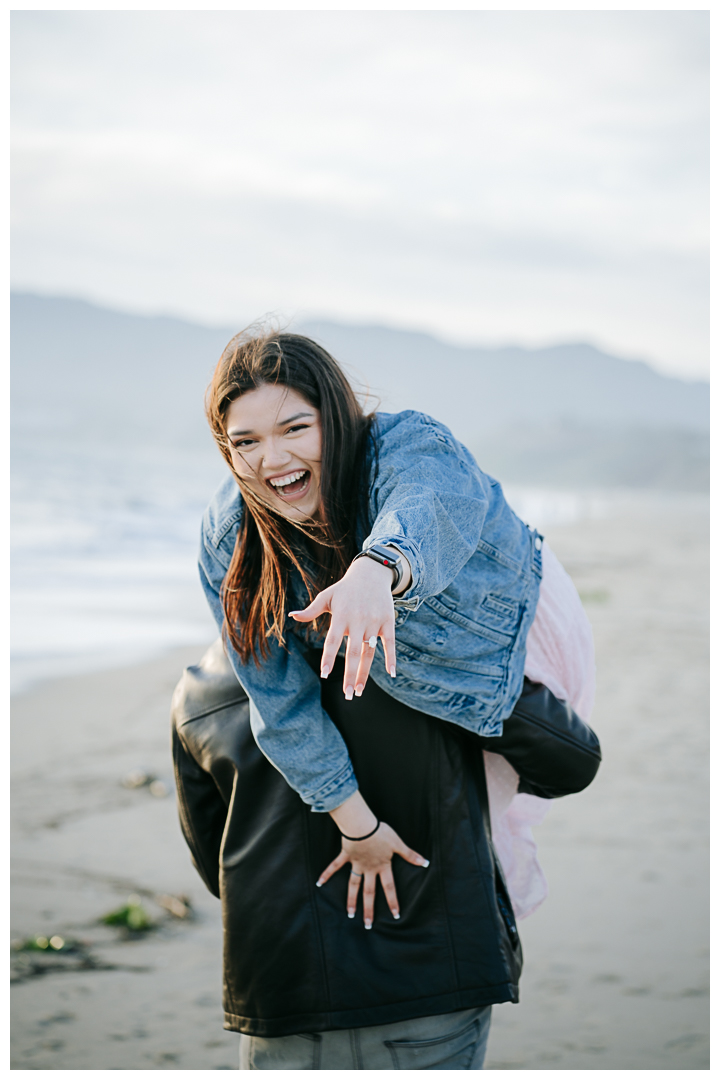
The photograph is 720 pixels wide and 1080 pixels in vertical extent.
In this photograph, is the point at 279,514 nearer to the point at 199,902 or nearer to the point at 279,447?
the point at 279,447

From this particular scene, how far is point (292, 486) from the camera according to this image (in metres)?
1.61

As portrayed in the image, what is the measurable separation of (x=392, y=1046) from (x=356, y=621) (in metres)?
0.96

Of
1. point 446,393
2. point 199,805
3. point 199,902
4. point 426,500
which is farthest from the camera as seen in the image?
point 446,393

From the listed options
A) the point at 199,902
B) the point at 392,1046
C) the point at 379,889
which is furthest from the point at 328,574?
the point at 199,902

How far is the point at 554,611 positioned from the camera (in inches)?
72.1

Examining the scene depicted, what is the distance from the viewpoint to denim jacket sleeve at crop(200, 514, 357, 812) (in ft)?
5.17

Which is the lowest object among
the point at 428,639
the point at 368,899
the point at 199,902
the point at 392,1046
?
the point at 199,902

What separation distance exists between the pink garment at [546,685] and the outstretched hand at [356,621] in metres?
0.68

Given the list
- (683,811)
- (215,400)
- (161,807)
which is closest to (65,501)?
(161,807)

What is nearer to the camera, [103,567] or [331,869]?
[331,869]

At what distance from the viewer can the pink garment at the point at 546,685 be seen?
1792mm

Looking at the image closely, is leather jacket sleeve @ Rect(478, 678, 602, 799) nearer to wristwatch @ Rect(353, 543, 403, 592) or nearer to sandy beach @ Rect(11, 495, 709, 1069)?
wristwatch @ Rect(353, 543, 403, 592)

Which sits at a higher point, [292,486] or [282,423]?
[282,423]

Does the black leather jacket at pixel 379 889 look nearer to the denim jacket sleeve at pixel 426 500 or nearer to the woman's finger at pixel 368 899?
the woman's finger at pixel 368 899
